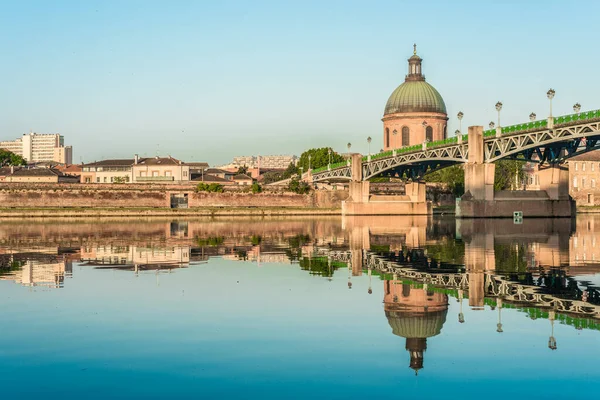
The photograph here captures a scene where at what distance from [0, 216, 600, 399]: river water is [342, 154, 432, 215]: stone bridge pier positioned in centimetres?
8934

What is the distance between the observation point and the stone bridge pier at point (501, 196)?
102438 mm

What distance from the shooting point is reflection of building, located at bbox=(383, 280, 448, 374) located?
18875 mm

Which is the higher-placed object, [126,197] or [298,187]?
[298,187]

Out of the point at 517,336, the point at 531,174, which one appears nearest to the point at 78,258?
the point at 517,336

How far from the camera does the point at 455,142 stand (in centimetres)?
11056

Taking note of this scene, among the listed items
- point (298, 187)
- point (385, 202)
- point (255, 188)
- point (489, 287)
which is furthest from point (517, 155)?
point (489, 287)

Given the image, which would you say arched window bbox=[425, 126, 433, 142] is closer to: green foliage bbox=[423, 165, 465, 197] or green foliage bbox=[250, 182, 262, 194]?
green foliage bbox=[423, 165, 465, 197]

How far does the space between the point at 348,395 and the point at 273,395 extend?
138cm

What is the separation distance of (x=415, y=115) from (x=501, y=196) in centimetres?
6423

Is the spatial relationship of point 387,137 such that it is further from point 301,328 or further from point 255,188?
point 301,328

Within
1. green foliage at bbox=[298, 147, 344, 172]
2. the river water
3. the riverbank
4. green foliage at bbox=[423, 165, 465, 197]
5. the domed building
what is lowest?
the river water

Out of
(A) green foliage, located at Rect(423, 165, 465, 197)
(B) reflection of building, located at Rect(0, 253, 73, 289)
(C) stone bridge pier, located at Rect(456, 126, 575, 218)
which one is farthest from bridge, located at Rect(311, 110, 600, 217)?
(B) reflection of building, located at Rect(0, 253, 73, 289)

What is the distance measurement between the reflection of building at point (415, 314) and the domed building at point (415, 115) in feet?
452

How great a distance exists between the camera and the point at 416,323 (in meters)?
21.6
